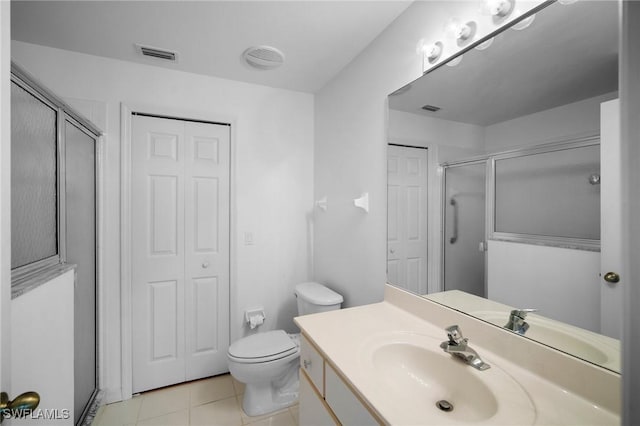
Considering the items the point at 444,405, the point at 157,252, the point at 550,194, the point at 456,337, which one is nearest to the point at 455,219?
the point at 550,194

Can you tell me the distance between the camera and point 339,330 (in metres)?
1.17

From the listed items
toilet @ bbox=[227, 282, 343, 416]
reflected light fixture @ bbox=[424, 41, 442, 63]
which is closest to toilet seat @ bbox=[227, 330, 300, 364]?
toilet @ bbox=[227, 282, 343, 416]

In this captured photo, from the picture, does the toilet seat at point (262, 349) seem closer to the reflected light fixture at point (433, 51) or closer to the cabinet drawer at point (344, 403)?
the cabinet drawer at point (344, 403)

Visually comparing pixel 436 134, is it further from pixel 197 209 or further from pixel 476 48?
pixel 197 209

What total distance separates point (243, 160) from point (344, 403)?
179 centimetres

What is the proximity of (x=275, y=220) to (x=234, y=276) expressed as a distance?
541 mm

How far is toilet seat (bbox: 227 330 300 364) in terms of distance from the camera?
1675 mm

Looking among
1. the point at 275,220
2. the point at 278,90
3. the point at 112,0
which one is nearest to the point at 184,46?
the point at 112,0

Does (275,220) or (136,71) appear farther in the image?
(275,220)

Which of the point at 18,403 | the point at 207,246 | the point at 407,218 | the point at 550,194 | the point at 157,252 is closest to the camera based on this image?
the point at 18,403

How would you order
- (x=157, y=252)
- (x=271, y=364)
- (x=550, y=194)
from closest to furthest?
(x=550, y=194), (x=271, y=364), (x=157, y=252)

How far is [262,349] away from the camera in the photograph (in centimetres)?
175

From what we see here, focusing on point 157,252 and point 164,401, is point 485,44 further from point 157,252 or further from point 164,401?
point 164,401

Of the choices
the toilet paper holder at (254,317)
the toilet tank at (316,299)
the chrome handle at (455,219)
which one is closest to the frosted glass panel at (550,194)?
the chrome handle at (455,219)
